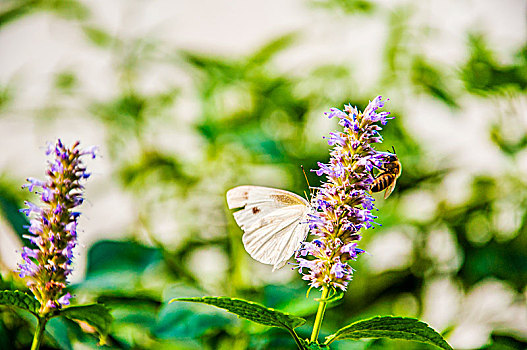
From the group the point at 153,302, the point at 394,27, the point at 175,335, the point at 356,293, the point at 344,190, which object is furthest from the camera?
the point at 394,27

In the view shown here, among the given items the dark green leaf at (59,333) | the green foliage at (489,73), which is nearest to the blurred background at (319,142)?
the green foliage at (489,73)

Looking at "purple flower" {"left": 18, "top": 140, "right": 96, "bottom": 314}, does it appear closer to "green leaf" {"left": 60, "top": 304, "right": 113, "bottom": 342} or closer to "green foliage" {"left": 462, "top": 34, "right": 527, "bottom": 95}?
"green leaf" {"left": 60, "top": 304, "right": 113, "bottom": 342}

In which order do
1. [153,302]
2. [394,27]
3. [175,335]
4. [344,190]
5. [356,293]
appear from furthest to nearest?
[394,27] < [356,293] < [153,302] < [175,335] < [344,190]

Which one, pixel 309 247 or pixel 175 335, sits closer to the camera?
pixel 309 247

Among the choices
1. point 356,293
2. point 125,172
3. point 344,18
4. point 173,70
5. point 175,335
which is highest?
point 344,18

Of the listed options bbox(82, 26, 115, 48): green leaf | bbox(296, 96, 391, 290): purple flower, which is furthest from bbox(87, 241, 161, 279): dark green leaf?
bbox(82, 26, 115, 48): green leaf

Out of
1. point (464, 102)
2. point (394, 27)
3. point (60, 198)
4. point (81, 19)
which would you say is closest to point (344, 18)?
point (394, 27)

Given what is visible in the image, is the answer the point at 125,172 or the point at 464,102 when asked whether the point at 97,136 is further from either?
the point at 464,102
